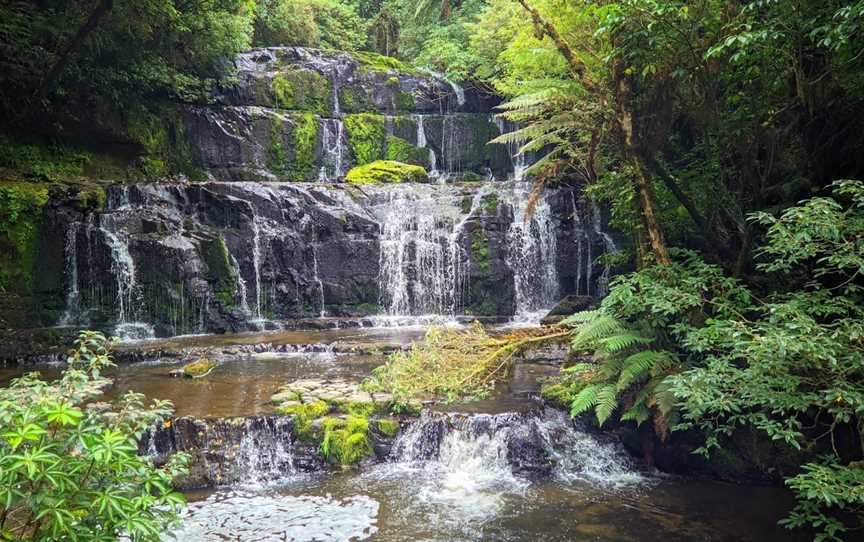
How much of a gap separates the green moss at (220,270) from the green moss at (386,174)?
15.1ft

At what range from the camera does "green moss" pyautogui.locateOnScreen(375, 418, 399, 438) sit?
6953 millimetres

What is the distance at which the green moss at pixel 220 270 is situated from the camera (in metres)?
14.1

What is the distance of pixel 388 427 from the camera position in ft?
22.9

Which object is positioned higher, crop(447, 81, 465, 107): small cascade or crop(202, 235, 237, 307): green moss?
crop(447, 81, 465, 107): small cascade

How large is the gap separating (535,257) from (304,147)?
897 cm

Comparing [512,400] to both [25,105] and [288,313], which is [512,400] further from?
[25,105]

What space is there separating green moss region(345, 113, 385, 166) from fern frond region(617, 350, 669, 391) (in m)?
15.5

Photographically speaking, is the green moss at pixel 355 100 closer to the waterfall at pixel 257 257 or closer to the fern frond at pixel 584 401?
the waterfall at pixel 257 257

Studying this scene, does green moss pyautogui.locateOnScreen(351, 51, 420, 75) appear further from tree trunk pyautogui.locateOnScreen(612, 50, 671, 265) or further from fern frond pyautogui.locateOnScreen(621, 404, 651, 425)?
fern frond pyautogui.locateOnScreen(621, 404, 651, 425)

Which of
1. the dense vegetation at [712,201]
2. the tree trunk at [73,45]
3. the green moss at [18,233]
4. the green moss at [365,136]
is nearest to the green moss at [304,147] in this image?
the green moss at [365,136]

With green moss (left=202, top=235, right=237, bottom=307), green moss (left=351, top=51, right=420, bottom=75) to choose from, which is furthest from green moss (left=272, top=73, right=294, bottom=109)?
green moss (left=202, top=235, right=237, bottom=307)

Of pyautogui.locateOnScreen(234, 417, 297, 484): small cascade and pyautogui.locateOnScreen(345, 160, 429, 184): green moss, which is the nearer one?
pyautogui.locateOnScreen(234, 417, 297, 484): small cascade

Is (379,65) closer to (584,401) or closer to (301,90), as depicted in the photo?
(301,90)

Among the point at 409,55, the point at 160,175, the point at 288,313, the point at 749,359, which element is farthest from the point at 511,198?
the point at 409,55
